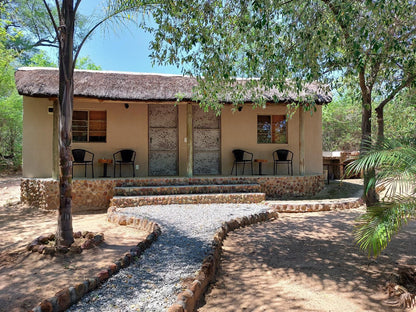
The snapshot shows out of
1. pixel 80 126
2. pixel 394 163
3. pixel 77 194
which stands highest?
pixel 80 126

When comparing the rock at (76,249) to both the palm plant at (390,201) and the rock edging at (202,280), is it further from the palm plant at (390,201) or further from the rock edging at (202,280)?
the palm plant at (390,201)

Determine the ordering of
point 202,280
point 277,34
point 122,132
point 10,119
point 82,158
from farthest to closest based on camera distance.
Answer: point 10,119 → point 122,132 → point 82,158 → point 277,34 → point 202,280

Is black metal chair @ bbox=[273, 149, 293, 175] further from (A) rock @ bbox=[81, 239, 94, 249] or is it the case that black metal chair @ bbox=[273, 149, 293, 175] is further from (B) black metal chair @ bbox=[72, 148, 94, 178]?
(A) rock @ bbox=[81, 239, 94, 249]

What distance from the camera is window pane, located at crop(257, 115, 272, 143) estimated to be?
367 inches

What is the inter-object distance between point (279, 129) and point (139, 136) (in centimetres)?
450

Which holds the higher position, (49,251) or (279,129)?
(279,129)

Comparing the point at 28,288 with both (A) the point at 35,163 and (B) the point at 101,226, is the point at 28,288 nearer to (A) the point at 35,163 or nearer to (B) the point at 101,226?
(B) the point at 101,226

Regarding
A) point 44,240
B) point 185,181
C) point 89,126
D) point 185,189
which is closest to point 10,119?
point 89,126

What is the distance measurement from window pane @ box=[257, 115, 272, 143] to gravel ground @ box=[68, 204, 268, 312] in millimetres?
3834

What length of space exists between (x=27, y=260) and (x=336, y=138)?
1836 cm

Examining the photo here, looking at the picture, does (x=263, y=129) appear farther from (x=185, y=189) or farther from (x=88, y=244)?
(x=88, y=244)

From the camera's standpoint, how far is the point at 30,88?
22.7 feet

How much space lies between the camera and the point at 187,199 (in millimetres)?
6848

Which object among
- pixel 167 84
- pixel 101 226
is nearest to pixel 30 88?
pixel 167 84
